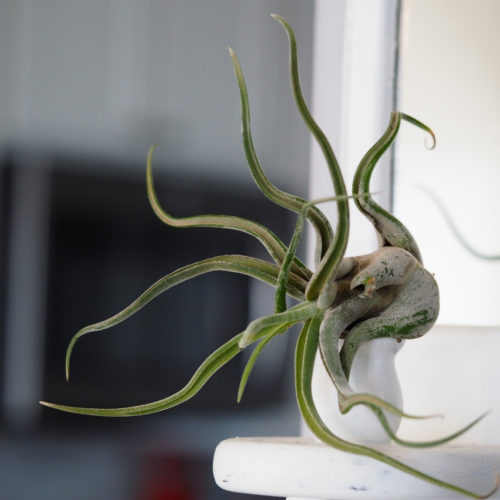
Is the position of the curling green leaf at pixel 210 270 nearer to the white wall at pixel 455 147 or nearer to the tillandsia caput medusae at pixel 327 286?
the tillandsia caput medusae at pixel 327 286

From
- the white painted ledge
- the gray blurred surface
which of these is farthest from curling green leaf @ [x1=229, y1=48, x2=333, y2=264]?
the gray blurred surface

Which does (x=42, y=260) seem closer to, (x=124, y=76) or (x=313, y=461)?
(x=124, y=76)

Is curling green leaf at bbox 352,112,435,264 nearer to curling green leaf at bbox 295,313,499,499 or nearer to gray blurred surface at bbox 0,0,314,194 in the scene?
curling green leaf at bbox 295,313,499,499

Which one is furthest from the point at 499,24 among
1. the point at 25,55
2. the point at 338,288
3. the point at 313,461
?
the point at 25,55

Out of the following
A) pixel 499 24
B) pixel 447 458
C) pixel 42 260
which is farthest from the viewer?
pixel 42 260

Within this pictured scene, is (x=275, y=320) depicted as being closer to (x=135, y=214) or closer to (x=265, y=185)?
(x=265, y=185)

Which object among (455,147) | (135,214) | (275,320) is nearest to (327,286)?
(275,320)
